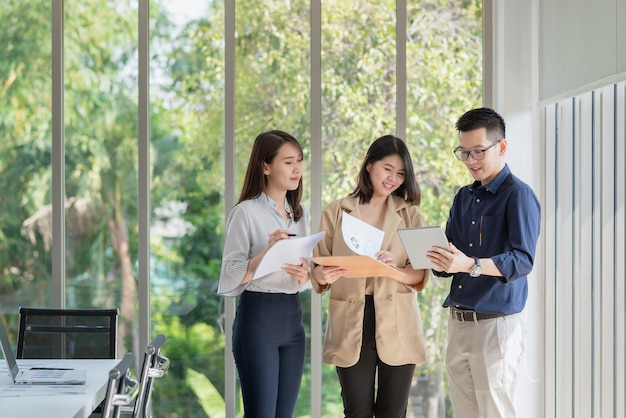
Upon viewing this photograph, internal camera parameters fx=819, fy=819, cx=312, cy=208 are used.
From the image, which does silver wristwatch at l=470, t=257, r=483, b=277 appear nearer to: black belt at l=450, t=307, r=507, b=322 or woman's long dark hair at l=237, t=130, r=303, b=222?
black belt at l=450, t=307, r=507, b=322

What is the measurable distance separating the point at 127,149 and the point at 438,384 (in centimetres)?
212

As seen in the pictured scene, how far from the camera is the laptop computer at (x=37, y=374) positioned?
2.83 metres

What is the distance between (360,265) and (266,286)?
17.7 inches

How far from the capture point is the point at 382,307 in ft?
10.8

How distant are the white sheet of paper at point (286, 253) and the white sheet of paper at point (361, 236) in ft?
0.44

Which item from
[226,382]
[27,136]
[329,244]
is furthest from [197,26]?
[226,382]

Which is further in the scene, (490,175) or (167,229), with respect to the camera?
(167,229)

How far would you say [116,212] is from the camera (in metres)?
4.46

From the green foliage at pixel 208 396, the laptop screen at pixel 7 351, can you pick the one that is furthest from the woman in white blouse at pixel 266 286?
the green foliage at pixel 208 396

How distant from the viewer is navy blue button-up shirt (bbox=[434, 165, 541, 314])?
9.89 ft

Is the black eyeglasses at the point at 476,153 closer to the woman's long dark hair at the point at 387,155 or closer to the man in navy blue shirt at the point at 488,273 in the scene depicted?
the man in navy blue shirt at the point at 488,273

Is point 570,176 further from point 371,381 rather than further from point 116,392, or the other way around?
point 116,392

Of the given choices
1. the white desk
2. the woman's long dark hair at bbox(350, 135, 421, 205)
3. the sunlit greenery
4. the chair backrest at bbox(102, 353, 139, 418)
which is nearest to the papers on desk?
the white desk

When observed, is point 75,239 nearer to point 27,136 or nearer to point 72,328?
point 27,136
